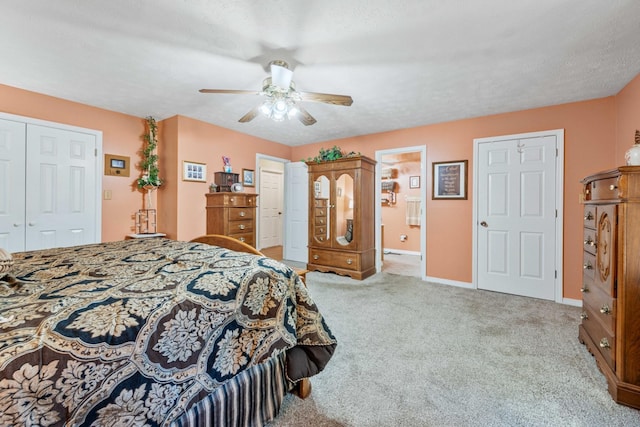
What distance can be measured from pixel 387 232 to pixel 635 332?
5.12 meters

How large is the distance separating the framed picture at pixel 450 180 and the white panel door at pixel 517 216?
7.9 inches

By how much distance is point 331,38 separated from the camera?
1.90 m

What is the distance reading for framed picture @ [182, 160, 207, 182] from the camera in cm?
363

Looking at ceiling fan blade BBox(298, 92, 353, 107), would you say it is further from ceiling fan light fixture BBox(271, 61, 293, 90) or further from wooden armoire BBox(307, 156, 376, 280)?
wooden armoire BBox(307, 156, 376, 280)

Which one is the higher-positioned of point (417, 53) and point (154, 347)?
point (417, 53)

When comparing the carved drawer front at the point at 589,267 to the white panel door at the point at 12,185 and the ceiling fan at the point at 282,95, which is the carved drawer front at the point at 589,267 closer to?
the ceiling fan at the point at 282,95

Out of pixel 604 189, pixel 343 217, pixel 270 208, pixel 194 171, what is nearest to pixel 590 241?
pixel 604 189

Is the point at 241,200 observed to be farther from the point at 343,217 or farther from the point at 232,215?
the point at 343,217

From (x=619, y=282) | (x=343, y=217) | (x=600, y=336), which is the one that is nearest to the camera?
(x=619, y=282)

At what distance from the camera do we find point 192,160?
12.2 ft

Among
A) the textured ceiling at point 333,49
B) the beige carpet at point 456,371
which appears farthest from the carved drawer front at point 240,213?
the beige carpet at point 456,371

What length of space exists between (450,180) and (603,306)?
2.30 meters

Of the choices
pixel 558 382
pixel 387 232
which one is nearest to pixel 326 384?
pixel 558 382

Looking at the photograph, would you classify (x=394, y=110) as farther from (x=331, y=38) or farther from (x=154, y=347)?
(x=154, y=347)
